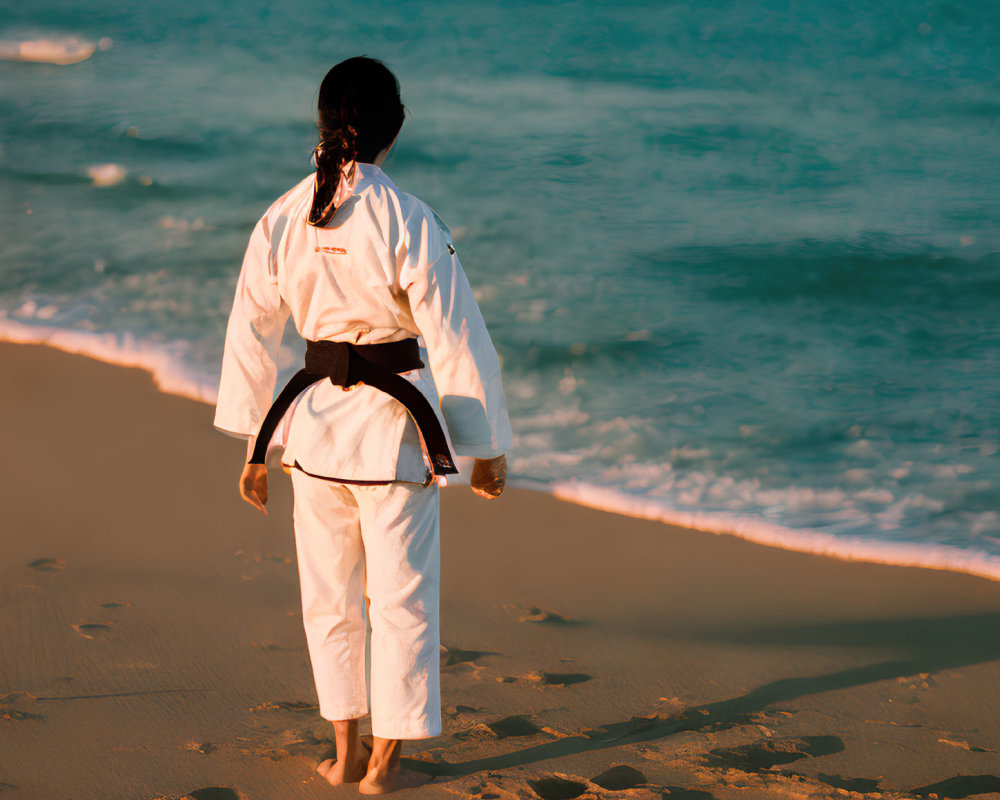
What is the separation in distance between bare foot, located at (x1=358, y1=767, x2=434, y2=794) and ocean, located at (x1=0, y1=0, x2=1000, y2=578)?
1.94 meters

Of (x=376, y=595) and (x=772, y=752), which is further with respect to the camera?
(x=772, y=752)

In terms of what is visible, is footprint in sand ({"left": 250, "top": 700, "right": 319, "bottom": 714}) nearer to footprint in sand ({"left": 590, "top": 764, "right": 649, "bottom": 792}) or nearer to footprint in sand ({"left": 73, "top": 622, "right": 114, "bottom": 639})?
footprint in sand ({"left": 73, "top": 622, "right": 114, "bottom": 639})

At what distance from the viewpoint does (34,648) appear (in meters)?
2.71

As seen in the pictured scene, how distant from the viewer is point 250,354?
2.21 meters

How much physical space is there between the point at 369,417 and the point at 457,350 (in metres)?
0.24

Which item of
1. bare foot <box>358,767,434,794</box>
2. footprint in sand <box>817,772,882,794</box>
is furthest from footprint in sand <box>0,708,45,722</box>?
footprint in sand <box>817,772,882,794</box>

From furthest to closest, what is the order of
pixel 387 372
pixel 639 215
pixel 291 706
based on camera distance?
pixel 639 215
pixel 291 706
pixel 387 372

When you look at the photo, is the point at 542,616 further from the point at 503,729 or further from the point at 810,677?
the point at 810,677

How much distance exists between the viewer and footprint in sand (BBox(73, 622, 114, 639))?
2.80 m

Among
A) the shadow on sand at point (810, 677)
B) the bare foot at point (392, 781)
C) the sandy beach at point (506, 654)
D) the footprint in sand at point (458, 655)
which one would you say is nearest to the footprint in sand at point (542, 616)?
the sandy beach at point (506, 654)

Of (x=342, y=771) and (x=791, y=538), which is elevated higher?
(x=791, y=538)

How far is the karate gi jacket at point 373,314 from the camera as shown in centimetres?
197

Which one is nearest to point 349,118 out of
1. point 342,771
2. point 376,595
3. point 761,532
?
point 376,595

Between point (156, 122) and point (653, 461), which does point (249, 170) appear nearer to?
point (156, 122)
